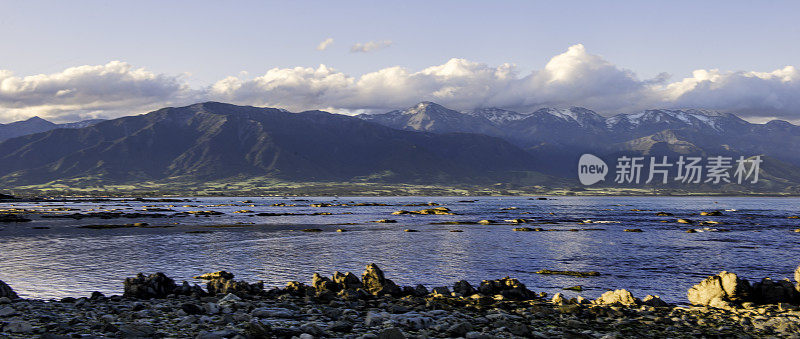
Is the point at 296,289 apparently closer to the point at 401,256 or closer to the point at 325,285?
the point at 325,285

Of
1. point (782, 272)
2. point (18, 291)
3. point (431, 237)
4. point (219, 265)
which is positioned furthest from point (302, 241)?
point (782, 272)

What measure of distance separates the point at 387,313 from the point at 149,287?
15052mm

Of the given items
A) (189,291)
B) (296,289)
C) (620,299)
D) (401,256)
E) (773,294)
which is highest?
(773,294)

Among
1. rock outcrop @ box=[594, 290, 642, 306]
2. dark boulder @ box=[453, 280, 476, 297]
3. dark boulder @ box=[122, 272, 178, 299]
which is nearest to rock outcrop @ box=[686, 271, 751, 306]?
rock outcrop @ box=[594, 290, 642, 306]

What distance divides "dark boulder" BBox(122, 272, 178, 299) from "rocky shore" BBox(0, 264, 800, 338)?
6cm

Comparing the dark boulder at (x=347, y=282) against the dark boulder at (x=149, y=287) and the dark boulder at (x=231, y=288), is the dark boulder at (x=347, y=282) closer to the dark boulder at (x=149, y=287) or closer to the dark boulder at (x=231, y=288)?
the dark boulder at (x=231, y=288)

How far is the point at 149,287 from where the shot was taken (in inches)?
1201

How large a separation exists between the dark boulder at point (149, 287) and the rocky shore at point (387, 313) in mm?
57

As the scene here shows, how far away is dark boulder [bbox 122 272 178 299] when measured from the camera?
98.9ft

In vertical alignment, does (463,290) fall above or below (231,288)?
above

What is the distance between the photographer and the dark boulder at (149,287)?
30.1 m

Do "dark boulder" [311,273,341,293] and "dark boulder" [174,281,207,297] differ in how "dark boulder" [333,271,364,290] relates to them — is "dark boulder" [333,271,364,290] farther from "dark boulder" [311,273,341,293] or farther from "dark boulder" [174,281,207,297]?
"dark boulder" [174,281,207,297]

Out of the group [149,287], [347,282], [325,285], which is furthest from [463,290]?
[149,287]

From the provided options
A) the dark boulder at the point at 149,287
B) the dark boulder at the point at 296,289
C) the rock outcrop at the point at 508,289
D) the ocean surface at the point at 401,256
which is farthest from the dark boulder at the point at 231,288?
the rock outcrop at the point at 508,289
